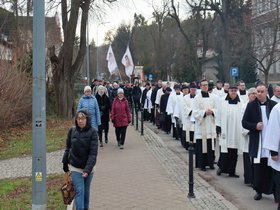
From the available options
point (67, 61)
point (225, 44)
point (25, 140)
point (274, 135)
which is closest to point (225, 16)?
point (225, 44)

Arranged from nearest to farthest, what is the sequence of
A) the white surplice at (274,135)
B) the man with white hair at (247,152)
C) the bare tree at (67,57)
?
1. the white surplice at (274,135)
2. the man with white hair at (247,152)
3. the bare tree at (67,57)

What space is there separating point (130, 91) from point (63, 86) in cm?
529

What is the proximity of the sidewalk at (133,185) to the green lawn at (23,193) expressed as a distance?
622mm

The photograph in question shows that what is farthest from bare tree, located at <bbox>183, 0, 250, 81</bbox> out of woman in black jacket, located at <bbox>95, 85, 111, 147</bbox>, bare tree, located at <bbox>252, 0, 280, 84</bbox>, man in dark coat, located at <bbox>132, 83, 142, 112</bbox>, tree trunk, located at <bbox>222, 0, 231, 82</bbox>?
woman in black jacket, located at <bbox>95, 85, 111, 147</bbox>

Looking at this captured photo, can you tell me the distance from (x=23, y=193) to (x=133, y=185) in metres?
1.98

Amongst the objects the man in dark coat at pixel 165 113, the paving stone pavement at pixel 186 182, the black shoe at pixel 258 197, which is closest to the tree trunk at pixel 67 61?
the man in dark coat at pixel 165 113

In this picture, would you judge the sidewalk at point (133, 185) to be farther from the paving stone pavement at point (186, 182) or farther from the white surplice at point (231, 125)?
the white surplice at point (231, 125)

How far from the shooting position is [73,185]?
653 centimetres

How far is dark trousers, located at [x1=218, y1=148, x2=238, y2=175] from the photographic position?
10148mm

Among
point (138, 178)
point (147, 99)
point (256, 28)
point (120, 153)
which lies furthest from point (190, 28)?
point (138, 178)

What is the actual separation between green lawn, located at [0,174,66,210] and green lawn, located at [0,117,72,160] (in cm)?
396

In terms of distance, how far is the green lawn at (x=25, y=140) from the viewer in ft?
46.9

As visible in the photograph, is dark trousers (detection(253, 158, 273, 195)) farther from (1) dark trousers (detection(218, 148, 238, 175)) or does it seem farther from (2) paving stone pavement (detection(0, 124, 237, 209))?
(1) dark trousers (detection(218, 148, 238, 175))

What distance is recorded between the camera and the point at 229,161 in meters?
10.3
